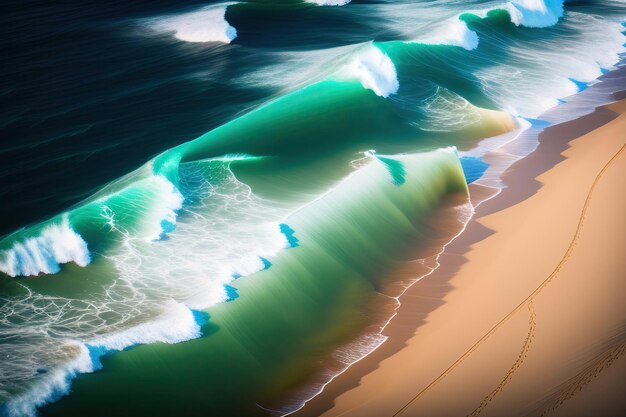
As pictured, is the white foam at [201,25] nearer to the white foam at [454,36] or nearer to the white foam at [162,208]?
the white foam at [454,36]

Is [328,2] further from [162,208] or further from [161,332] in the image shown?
[161,332]

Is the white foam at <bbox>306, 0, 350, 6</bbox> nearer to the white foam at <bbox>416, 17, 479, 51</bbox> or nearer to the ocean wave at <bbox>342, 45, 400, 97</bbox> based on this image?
the white foam at <bbox>416, 17, 479, 51</bbox>

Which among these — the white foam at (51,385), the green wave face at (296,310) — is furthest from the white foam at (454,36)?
the white foam at (51,385)

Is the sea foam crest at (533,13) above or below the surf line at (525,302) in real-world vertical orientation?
above

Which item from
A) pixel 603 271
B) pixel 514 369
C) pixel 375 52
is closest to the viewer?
pixel 514 369

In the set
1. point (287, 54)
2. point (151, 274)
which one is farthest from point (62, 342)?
point (287, 54)

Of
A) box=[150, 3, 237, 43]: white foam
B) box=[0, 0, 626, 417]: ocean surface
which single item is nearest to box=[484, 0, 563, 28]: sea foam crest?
box=[0, 0, 626, 417]: ocean surface

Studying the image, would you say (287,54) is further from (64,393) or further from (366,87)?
(64,393)
